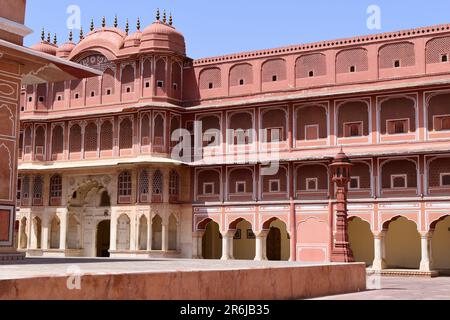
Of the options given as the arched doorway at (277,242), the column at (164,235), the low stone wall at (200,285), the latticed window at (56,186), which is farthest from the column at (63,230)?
the low stone wall at (200,285)

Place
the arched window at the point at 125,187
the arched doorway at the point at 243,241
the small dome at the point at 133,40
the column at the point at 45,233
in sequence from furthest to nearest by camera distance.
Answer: the column at the point at 45,233, the small dome at the point at 133,40, the arched doorway at the point at 243,241, the arched window at the point at 125,187

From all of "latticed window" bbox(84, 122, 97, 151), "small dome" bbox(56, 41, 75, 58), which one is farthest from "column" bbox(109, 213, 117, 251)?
"small dome" bbox(56, 41, 75, 58)

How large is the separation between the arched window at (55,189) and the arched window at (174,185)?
6483 millimetres

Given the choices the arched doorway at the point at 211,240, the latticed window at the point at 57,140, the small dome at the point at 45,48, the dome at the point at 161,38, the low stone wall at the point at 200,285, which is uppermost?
the small dome at the point at 45,48

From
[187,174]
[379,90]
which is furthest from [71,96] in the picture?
[379,90]

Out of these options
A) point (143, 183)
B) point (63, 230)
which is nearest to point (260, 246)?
point (143, 183)

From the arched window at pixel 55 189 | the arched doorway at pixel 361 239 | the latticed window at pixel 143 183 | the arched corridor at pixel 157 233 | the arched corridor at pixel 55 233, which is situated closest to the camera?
the arched doorway at pixel 361 239

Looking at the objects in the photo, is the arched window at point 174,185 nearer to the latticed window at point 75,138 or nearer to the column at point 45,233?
the latticed window at point 75,138

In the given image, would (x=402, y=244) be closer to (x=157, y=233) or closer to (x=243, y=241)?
(x=243, y=241)

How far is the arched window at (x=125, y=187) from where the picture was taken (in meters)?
33.7

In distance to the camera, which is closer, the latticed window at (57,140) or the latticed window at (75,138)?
the latticed window at (75,138)

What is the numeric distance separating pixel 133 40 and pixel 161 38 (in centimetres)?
192

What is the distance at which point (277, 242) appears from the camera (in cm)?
3522

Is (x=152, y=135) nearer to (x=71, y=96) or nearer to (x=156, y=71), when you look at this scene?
(x=156, y=71)
